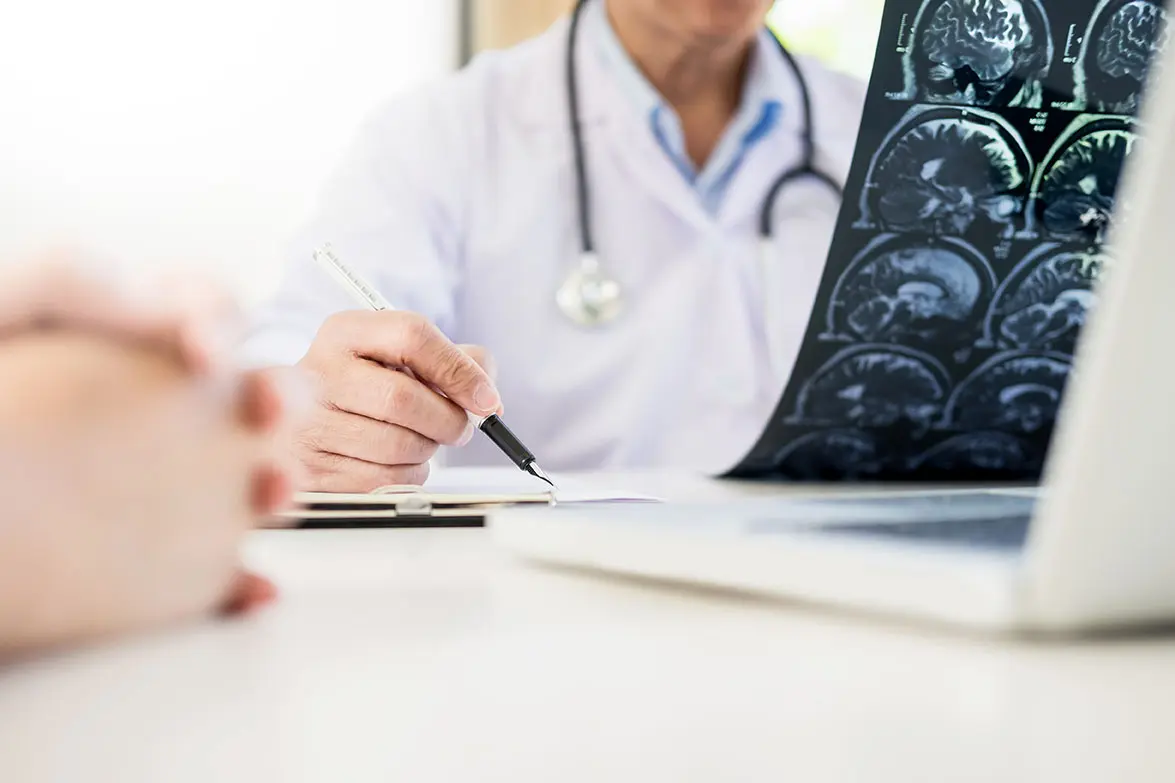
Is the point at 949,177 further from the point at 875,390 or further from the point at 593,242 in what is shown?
the point at 593,242

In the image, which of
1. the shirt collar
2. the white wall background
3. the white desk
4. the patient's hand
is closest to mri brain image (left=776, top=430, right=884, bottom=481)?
the white desk

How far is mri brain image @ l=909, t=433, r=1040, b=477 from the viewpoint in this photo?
2.05ft

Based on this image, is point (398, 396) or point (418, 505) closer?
point (418, 505)

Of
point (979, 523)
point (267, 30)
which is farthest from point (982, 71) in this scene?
point (267, 30)

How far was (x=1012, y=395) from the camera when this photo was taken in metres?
0.59

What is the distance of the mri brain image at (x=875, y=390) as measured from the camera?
0.55m

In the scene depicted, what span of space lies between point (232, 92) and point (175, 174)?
0.22 metres

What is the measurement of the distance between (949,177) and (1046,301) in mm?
100

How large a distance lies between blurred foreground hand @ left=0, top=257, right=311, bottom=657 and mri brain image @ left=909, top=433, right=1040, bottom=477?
1.67 ft

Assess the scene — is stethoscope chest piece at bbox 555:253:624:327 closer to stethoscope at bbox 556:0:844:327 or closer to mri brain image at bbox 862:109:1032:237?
stethoscope at bbox 556:0:844:327

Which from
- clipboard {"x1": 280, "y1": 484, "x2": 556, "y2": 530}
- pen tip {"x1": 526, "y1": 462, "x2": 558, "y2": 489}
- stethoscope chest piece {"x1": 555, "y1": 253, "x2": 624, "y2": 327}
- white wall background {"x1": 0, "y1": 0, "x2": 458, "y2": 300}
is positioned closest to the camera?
clipboard {"x1": 280, "y1": 484, "x2": 556, "y2": 530}

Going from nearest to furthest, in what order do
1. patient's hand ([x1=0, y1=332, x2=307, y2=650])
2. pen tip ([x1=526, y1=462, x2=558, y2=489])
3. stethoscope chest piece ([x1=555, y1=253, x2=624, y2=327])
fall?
1. patient's hand ([x1=0, y1=332, x2=307, y2=650])
2. pen tip ([x1=526, y1=462, x2=558, y2=489])
3. stethoscope chest piece ([x1=555, y1=253, x2=624, y2=327])

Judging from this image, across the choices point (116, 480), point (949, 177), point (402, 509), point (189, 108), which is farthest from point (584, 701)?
point (189, 108)

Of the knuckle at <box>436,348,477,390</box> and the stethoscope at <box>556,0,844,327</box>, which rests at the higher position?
the stethoscope at <box>556,0,844,327</box>
